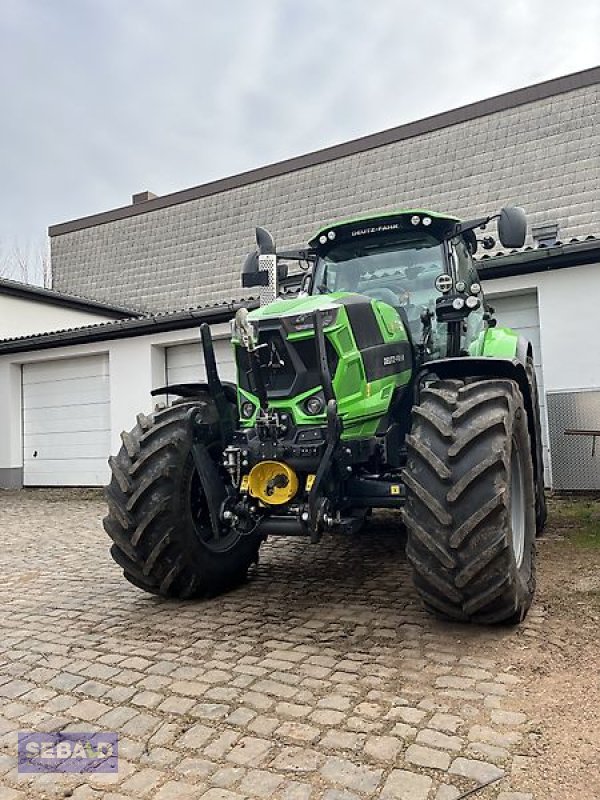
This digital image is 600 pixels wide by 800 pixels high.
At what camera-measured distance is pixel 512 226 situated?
4.61 meters

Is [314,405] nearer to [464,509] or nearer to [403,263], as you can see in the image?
[464,509]

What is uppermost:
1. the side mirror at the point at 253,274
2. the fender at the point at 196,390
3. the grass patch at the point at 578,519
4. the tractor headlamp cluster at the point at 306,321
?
the side mirror at the point at 253,274

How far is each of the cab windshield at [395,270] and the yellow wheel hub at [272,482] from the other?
1.65 m

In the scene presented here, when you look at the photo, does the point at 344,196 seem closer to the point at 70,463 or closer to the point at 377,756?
the point at 70,463

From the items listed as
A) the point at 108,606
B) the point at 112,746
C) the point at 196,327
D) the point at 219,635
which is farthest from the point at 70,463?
the point at 112,746

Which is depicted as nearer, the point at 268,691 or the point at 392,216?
the point at 268,691

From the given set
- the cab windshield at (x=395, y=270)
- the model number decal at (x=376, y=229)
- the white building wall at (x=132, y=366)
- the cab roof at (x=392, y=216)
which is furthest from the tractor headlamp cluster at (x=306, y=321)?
the white building wall at (x=132, y=366)

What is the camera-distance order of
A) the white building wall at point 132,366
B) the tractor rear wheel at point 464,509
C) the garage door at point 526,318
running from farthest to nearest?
the white building wall at point 132,366
the garage door at point 526,318
the tractor rear wheel at point 464,509

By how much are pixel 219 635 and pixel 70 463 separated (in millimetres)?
9889

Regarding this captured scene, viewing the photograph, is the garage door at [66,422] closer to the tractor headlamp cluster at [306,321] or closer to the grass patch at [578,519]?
the grass patch at [578,519]

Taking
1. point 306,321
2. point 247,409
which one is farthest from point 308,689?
point 306,321

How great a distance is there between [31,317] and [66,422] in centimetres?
349

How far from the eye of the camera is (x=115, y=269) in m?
20.1

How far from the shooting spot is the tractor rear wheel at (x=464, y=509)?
3359 mm
